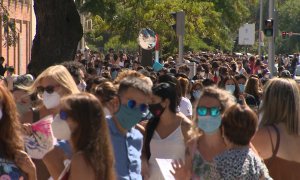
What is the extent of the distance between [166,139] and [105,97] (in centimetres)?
73

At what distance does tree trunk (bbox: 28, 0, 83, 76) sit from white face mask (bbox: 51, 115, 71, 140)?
14563 mm

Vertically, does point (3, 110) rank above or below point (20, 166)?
above

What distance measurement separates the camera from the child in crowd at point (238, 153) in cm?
572

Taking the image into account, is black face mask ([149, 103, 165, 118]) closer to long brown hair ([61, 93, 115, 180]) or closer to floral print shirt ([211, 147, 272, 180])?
floral print shirt ([211, 147, 272, 180])

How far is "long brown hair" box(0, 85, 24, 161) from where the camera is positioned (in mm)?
5391

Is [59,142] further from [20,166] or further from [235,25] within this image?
[235,25]

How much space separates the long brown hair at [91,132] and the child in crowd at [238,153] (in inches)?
35.4

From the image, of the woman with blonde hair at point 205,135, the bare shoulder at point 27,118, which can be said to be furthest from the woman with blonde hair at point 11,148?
the bare shoulder at point 27,118

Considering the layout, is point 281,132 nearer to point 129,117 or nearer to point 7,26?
point 129,117

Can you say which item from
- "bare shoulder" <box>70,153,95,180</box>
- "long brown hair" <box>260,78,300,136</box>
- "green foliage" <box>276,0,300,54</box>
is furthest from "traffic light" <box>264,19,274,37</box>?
"green foliage" <box>276,0,300,54</box>

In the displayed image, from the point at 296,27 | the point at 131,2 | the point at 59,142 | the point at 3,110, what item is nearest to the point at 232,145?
the point at 59,142

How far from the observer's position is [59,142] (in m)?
5.95

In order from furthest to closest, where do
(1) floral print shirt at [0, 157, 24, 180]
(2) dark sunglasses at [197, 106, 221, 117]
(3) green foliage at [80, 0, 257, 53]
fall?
(3) green foliage at [80, 0, 257, 53] → (2) dark sunglasses at [197, 106, 221, 117] → (1) floral print shirt at [0, 157, 24, 180]

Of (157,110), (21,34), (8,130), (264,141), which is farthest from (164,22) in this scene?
(8,130)
